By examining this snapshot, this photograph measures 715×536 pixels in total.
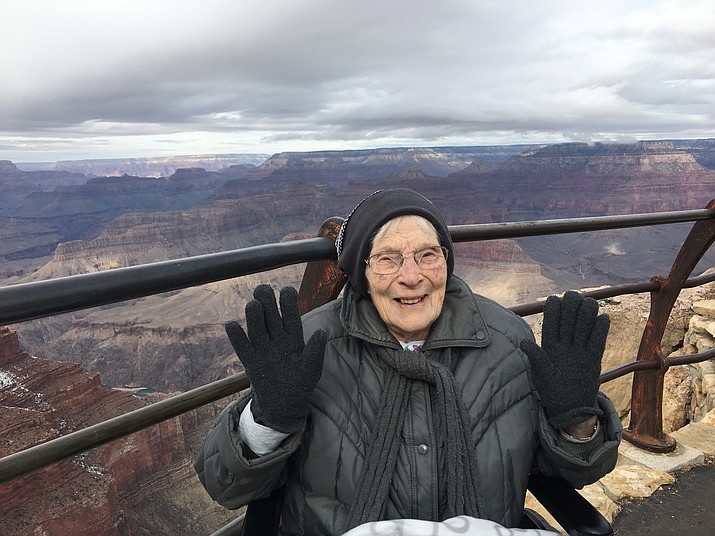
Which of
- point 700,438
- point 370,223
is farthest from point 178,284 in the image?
point 700,438

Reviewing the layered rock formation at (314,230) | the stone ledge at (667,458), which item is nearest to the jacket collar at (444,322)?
the stone ledge at (667,458)

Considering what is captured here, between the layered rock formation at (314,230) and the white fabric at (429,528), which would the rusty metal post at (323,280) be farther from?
the layered rock formation at (314,230)

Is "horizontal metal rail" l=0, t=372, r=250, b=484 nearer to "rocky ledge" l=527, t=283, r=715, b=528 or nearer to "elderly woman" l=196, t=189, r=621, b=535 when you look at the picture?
"elderly woman" l=196, t=189, r=621, b=535

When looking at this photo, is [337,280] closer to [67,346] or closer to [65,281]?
[65,281]

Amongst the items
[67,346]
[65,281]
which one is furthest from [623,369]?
[67,346]

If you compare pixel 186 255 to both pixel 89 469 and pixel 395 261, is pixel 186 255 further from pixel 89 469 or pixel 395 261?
pixel 395 261

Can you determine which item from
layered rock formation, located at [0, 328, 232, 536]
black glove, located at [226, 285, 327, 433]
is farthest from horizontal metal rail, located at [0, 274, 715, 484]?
layered rock formation, located at [0, 328, 232, 536]
